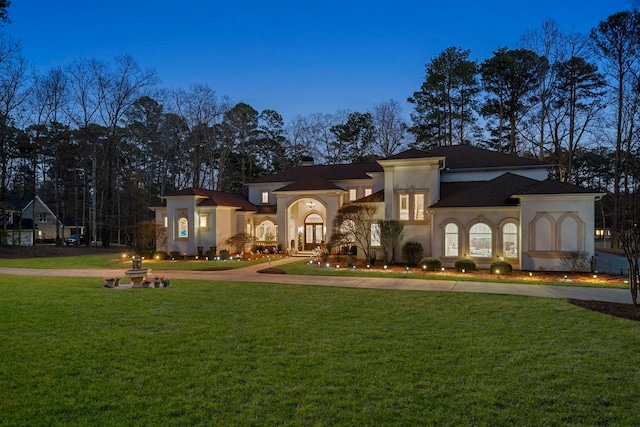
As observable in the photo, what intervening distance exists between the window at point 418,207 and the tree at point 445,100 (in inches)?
717

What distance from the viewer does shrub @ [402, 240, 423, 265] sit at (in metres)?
19.9

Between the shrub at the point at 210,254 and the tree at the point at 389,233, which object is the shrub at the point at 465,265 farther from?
the shrub at the point at 210,254

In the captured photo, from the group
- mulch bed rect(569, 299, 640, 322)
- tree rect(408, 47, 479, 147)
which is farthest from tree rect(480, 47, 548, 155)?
mulch bed rect(569, 299, 640, 322)

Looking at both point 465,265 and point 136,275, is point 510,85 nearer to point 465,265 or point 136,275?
point 465,265

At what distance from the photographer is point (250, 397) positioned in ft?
15.3

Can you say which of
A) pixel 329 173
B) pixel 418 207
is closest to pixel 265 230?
pixel 329 173

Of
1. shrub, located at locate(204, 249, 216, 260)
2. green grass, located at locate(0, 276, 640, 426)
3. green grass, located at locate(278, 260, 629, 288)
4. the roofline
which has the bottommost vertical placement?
green grass, located at locate(278, 260, 629, 288)

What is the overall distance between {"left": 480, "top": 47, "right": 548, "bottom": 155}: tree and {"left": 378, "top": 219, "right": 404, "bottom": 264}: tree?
19.6 metres

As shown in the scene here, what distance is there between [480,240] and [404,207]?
4370mm

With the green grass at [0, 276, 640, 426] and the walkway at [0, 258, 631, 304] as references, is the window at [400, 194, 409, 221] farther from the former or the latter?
the green grass at [0, 276, 640, 426]

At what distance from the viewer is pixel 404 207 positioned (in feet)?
69.6

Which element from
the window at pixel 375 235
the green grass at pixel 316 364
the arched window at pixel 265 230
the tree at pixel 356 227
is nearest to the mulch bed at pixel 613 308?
the green grass at pixel 316 364

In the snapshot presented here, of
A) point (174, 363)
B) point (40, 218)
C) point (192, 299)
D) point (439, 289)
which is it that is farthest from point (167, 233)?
point (40, 218)

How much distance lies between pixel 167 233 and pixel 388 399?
25.4 meters
